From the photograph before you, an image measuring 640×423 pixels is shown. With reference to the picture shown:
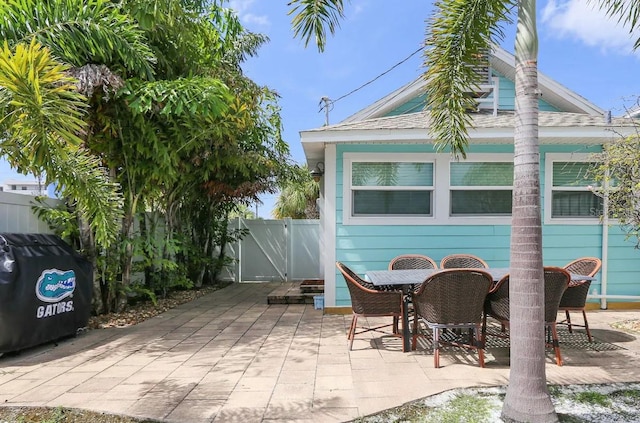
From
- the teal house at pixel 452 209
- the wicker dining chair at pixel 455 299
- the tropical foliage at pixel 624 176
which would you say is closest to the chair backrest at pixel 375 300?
the wicker dining chair at pixel 455 299

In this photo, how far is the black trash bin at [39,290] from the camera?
3.91 metres

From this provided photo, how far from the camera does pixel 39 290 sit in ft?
13.8

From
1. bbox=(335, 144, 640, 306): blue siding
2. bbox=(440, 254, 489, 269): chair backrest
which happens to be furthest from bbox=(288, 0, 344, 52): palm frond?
bbox=(440, 254, 489, 269): chair backrest

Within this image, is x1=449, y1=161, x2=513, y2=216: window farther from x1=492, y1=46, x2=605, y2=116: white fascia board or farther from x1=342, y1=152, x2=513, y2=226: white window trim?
x1=492, y1=46, x2=605, y2=116: white fascia board

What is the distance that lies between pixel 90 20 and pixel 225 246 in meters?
6.59

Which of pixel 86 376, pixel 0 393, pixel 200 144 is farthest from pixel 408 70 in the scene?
pixel 0 393

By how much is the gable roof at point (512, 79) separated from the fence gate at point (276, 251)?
388cm

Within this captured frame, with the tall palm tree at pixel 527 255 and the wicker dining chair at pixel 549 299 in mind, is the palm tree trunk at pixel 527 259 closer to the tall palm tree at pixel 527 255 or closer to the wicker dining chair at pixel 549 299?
the tall palm tree at pixel 527 255

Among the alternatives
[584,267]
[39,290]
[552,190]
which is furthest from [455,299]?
[39,290]

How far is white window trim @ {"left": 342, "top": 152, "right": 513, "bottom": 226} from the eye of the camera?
20.1 feet

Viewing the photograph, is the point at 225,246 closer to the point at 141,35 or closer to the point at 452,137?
the point at 141,35

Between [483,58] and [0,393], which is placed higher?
[483,58]

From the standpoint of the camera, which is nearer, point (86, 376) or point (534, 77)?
point (534, 77)

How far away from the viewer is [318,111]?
35.4ft
